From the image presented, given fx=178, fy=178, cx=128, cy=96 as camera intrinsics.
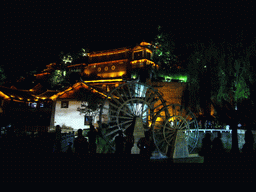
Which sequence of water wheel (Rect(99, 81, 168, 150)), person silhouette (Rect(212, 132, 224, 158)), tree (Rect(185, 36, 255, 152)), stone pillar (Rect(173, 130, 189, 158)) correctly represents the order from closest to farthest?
person silhouette (Rect(212, 132, 224, 158)), stone pillar (Rect(173, 130, 189, 158)), water wheel (Rect(99, 81, 168, 150)), tree (Rect(185, 36, 255, 152))

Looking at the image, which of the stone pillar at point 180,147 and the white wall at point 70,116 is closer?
the stone pillar at point 180,147

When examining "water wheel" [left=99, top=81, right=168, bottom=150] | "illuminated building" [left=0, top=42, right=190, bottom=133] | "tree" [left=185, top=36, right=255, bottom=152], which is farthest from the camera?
"illuminated building" [left=0, top=42, right=190, bottom=133]

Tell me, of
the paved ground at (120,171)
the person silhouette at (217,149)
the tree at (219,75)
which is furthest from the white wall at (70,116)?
the person silhouette at (217,149)

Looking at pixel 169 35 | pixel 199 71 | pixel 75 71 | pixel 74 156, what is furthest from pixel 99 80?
pixel 74 156

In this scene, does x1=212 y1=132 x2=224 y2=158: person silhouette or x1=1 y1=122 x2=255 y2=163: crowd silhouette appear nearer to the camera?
x1=212 y1=132 x2=224 y2=158: person silhouette

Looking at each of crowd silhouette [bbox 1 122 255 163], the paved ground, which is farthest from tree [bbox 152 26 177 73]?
the paved ground

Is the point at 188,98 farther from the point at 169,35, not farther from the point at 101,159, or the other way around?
the point at 101,159

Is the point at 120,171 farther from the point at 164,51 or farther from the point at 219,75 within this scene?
the point at 164,51

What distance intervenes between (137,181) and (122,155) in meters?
1.01

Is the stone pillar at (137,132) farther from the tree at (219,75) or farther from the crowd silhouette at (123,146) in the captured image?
the tree at (219,75)

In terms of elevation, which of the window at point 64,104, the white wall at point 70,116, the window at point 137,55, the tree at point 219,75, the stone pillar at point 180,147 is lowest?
the stone pillar at point 180,147

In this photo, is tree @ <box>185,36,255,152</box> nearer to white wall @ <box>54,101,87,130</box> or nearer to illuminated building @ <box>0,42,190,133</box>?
illuminated building @ <box>0,42,190,133</box>

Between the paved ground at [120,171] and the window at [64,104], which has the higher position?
the window at [64,104]

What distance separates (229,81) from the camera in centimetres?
2370
